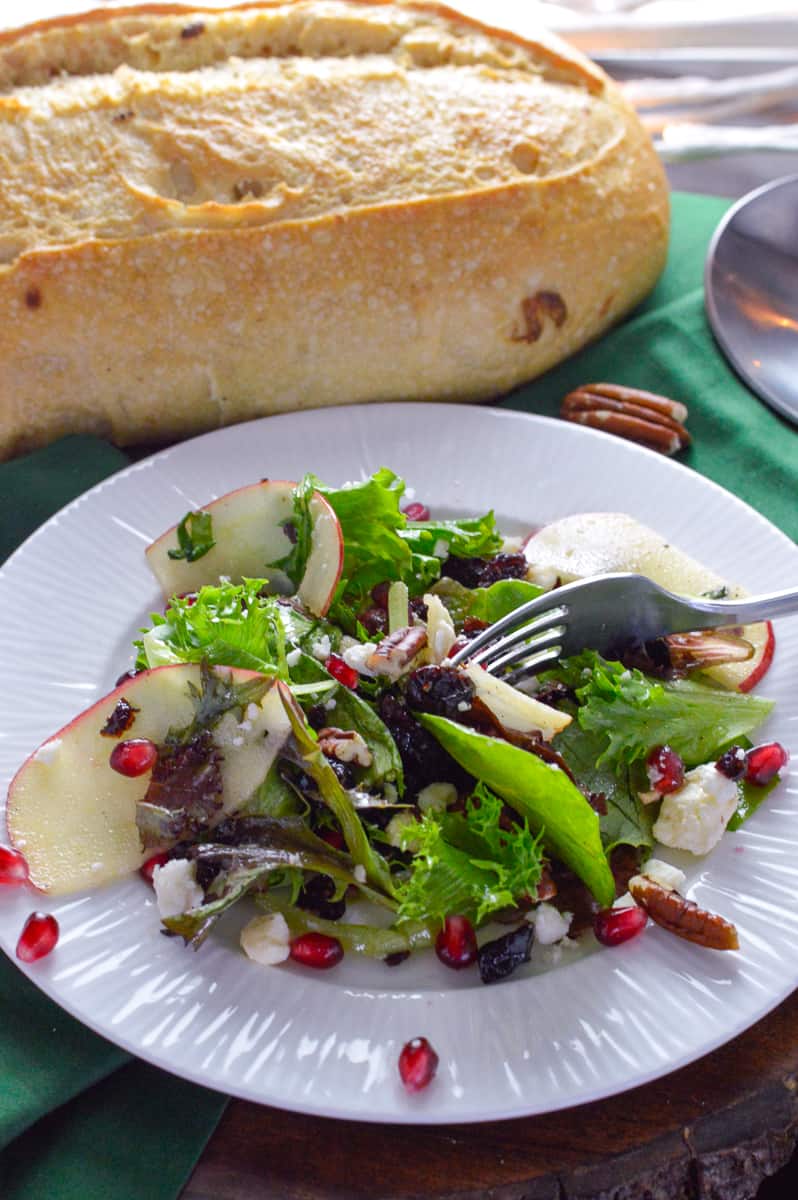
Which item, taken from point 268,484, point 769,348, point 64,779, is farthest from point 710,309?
point 64,779

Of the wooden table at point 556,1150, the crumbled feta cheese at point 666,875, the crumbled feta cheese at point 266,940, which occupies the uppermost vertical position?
the crumbled feta cheese at point 266,940

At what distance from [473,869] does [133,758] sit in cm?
70

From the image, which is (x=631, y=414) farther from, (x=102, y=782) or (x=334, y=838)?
(x=102, y=782)

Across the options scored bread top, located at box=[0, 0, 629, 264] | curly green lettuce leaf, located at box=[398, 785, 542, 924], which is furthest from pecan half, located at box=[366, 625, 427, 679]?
scored bread top, located at box=[0, 0, 629, 264]

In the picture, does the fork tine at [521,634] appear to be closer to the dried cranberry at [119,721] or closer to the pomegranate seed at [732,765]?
the pomegranate seed at [732,765]

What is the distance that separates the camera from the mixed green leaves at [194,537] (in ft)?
8.84

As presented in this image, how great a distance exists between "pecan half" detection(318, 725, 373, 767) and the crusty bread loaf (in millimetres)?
1478

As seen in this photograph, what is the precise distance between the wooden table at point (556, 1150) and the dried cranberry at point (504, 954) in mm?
258

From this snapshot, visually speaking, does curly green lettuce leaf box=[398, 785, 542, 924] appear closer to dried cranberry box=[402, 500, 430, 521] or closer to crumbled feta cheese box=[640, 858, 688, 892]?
crumbled feta cheese box=[640, 858, 688, 892]

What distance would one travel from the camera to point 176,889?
2.10 m

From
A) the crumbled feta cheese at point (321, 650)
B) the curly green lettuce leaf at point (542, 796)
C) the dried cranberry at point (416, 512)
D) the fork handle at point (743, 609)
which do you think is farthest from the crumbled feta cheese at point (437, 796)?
the dried cranberry at point (416, 512)

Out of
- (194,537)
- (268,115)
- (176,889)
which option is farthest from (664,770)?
(268,115)

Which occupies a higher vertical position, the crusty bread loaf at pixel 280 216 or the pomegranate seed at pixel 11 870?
the crusty bread loaf at pixel 280 216

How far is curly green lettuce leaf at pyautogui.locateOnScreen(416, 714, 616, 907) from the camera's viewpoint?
82.5 inches
